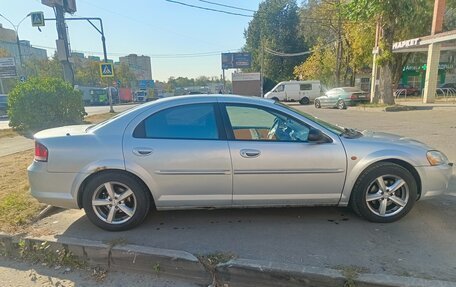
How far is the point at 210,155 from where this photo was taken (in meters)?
3.37

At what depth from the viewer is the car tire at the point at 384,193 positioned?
3471mm

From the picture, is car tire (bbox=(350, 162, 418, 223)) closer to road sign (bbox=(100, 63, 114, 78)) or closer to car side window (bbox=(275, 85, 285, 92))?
road sign (bbox=(100, 63, 114, 78))

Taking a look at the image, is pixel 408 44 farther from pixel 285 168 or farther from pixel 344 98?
pixel 285 168

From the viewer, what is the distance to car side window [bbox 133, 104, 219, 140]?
3.46 m

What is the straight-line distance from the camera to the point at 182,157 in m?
3.37

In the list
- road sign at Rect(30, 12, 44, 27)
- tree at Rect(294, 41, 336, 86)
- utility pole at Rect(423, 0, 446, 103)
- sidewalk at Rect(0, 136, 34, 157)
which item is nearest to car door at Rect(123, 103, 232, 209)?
sidewalk at Rect(0, 136, 34, 157)

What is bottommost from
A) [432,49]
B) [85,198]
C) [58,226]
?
[58,226]

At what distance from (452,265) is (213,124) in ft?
8.44

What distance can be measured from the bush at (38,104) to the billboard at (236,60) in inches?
1604

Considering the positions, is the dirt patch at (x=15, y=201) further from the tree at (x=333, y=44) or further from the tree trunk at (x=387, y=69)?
the tree at (x=333, y=44)

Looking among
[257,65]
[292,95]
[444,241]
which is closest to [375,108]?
[292,95]

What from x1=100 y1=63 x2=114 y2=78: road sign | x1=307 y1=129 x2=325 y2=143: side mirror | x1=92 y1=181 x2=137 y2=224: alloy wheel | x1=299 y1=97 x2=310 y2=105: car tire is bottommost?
x1=299 y1=97 x2=310 y2=105: car tire

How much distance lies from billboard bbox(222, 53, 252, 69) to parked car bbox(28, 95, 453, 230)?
49029 millimetres

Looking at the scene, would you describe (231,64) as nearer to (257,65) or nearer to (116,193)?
(257,65)
